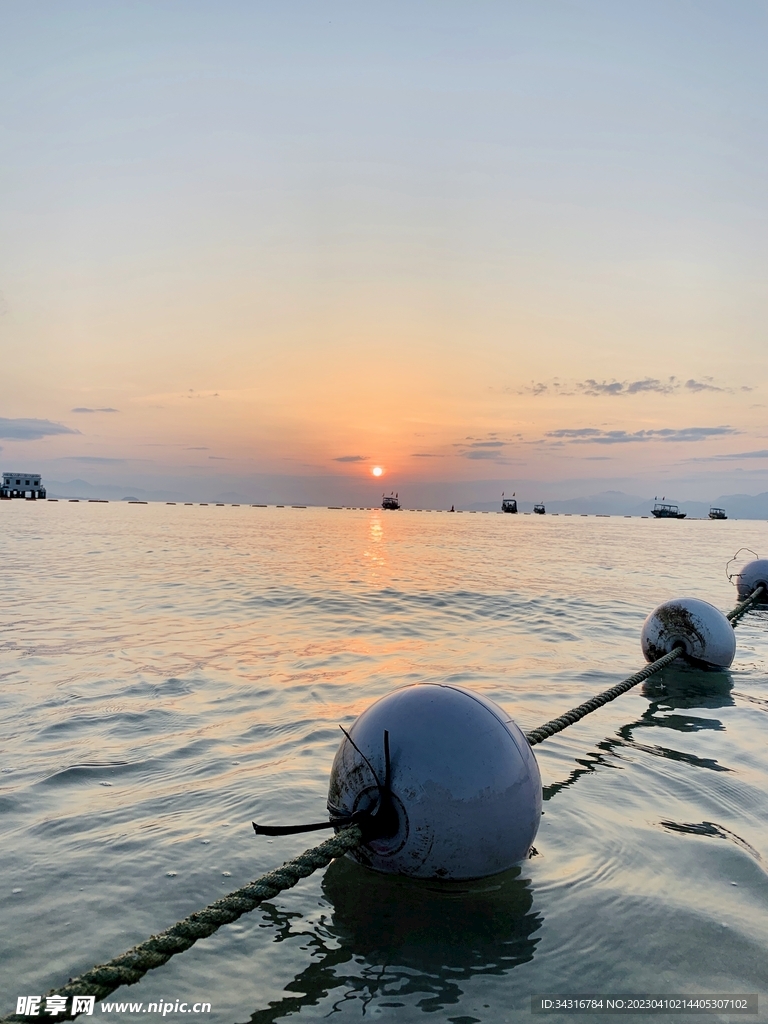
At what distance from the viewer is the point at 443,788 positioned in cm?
404

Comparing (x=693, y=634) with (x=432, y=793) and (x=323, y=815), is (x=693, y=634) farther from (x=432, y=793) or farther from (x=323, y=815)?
(x=432, y=793)

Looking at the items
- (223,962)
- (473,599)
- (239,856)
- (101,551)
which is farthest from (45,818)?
(101,551)

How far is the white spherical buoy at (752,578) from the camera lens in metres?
19.7

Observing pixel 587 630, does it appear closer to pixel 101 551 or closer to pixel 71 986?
pixel 71 986

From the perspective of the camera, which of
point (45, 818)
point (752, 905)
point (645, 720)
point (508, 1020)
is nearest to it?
point (508, 1020)

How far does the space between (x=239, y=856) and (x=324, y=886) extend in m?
0.76

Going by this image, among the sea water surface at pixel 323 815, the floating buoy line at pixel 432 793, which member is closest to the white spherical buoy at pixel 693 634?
the sea water surface at pixel 323 815

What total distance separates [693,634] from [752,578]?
35.0 feet

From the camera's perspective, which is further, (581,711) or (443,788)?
(581,711)

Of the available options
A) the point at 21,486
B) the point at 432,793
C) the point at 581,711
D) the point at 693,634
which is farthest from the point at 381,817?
the point at 21,486

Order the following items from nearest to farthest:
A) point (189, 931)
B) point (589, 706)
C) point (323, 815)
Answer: point (189, 931), point (323, 815), point (589, 706)

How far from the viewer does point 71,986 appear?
2.85 meters

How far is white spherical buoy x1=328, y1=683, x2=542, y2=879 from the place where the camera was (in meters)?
4.06

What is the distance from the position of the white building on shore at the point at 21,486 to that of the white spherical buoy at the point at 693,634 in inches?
6558
